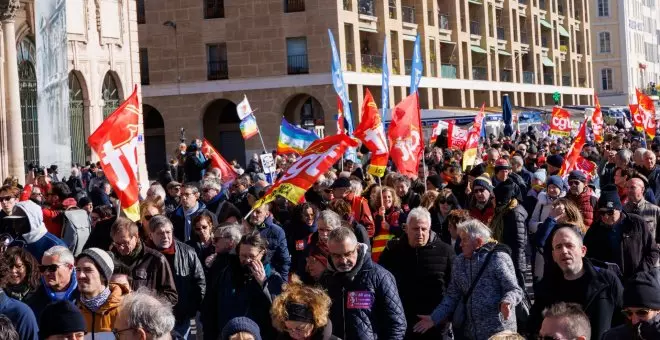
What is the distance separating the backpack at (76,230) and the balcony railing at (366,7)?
1621 inches

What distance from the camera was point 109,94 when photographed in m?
33.9

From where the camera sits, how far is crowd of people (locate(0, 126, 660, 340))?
7.07 m

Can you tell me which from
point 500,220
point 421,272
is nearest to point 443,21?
point 500,220

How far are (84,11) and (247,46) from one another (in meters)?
21.2

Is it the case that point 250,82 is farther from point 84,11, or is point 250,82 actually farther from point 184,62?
point 84,11

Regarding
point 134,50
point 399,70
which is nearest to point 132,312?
point 134,50

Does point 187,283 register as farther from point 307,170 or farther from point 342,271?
point 307,170

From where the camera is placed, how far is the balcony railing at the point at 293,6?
52.3 m

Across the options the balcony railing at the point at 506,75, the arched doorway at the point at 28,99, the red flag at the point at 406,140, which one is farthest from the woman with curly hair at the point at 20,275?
the balcony railing at the point at 506,75

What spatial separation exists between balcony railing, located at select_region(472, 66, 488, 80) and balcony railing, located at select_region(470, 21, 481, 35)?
1.69 meters

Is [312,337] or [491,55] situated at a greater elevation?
[491,55]

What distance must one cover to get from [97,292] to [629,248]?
441 cm

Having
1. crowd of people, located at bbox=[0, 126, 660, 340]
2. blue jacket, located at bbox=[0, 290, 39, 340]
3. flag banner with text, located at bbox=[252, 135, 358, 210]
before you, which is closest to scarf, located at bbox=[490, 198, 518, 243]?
crowd of people, located at bbox=[0, 126, 660, 340]

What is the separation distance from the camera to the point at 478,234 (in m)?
9.40
